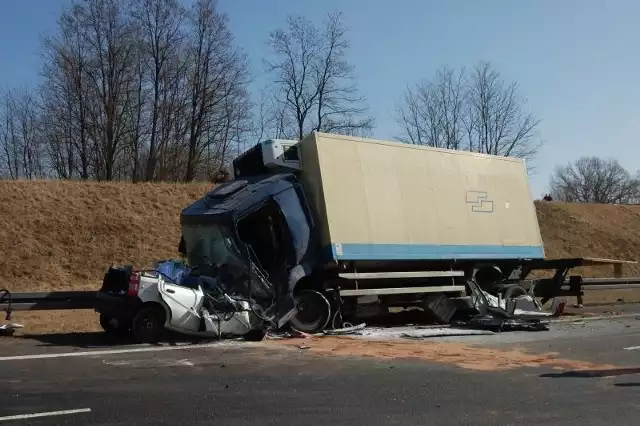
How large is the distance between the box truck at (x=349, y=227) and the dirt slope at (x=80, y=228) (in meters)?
10.1

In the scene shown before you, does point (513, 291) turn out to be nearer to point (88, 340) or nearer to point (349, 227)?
point (349, 227)

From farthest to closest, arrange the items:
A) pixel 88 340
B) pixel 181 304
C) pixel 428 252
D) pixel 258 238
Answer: pixel 428 252
pixel 258 238
pixel 88 340
pixel 181 304

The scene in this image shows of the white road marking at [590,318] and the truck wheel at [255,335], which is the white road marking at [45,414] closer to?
the truck wheel at [255,335]

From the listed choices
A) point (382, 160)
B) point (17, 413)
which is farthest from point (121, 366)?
point (382, 160)

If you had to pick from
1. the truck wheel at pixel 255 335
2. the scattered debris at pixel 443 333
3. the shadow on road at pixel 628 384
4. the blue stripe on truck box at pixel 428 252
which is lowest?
the shadow on road at pixel 628 384

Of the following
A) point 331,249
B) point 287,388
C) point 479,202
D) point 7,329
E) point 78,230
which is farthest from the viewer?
point 78,230

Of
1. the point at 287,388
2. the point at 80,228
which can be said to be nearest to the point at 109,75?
the point at 80,228

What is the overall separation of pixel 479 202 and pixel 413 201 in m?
2.06

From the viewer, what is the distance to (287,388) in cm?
725

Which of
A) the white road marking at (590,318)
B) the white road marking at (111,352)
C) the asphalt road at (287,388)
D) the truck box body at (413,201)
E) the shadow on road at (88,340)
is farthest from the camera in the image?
the white road marking at (590,318)

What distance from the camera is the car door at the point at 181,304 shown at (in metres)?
10.3

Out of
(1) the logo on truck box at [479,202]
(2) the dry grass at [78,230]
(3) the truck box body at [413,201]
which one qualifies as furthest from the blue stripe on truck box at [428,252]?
(2) the dry grass at [78,230]

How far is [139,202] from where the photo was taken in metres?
26.2

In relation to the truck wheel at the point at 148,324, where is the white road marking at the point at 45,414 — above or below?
below
